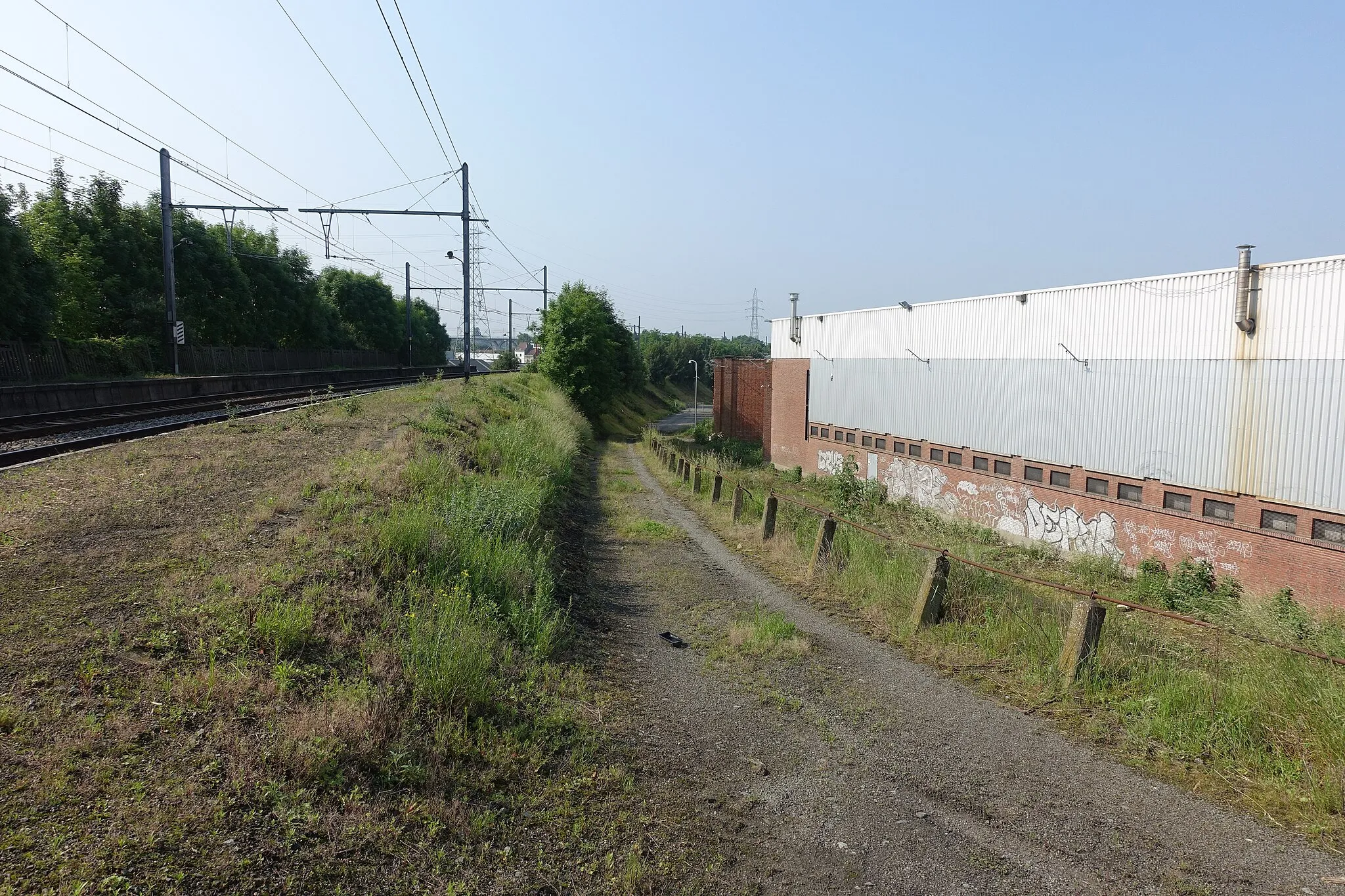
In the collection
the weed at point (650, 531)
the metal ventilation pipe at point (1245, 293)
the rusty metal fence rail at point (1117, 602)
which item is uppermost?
the metal ventilation pipe at point (1245, 293)

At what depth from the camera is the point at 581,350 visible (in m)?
43.6

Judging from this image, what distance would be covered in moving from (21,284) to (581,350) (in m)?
25.3

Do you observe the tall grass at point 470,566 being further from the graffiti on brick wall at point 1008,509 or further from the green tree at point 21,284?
the green tree at point 21,284

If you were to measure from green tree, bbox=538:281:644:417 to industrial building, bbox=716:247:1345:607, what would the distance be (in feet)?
68.4

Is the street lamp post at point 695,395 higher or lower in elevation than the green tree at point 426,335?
lower

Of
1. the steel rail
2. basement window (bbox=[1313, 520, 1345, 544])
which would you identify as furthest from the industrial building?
the steel rail

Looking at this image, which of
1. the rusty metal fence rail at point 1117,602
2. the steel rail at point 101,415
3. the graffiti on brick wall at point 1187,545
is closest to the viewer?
the rusty metal fence rail at point 1117,602

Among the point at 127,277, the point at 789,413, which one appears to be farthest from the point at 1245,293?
the point at 127,277

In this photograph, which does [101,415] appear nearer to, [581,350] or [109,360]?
[109,360]

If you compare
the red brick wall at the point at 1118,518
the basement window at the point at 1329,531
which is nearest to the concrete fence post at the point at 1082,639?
the red brick wall at the point at 1118,518

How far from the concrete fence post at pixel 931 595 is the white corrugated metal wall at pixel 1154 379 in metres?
10.4

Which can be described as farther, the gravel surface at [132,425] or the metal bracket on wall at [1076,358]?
the metal bracket on wall at [1076,358]

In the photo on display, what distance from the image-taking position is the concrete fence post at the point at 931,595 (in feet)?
26.0

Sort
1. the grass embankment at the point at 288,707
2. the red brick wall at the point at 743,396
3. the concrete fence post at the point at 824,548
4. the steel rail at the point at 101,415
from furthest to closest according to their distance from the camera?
the red brick wall at the point at 743,396 < the steel rail at the point at 101,415 < the concrete fence post at the point at 824,548 < the grass embankment at the point at 288,707
